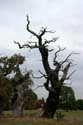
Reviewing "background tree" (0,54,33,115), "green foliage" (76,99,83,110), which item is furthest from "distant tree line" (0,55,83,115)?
"green foliage" (76,99,83,110)

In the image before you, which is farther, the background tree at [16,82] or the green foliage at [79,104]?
the green foliage at [79,104]

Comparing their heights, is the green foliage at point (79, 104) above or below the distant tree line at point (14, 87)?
below

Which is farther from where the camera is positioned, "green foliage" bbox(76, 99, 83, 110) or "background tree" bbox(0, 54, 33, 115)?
"green foliage" bbox(76, 99, 83, 110)

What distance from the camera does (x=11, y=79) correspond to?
45.8 metres

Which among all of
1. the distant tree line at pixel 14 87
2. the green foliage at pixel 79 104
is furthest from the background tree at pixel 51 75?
the green foliage at pixel 79 104

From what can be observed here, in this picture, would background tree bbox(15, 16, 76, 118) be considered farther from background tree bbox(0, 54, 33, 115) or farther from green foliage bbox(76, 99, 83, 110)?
green foliage bbox(76, 99, 83, 110)

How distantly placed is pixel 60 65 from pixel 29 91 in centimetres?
932

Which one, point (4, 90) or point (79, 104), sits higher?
point (4, 90)

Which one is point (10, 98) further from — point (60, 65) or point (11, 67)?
point (60, 65)

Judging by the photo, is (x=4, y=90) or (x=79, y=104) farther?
(x=79, y=104)

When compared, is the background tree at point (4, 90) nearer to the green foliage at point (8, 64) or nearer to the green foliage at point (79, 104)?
the green foliage at point (8, 64)

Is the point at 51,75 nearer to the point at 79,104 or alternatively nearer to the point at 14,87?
the point at 14,87

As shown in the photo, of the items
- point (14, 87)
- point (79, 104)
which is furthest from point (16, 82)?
point (79, 104)

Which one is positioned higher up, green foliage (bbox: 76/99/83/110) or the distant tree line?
the distant tree line
